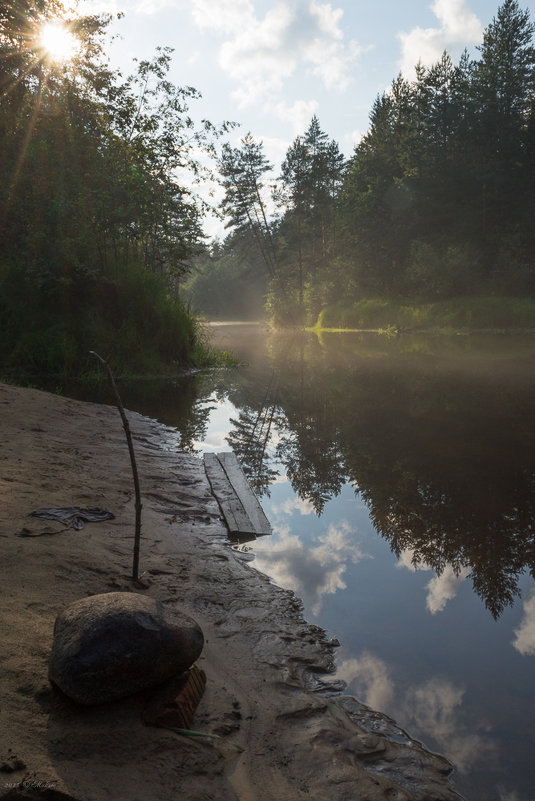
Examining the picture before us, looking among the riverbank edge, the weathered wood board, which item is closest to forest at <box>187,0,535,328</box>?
the riverbank edge

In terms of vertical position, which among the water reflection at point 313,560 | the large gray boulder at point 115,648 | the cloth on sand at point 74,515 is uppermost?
the large gray boulder at point 115,648

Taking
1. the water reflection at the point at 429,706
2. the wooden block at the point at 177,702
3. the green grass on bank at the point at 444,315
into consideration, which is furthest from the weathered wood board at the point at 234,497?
the green grass on bank at the point at 444,315

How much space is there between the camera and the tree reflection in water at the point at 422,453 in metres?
5.34

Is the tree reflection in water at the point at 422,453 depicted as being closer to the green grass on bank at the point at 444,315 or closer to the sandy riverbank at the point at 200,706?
the sandy riverbank at the point at 200,706

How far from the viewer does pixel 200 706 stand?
2.89 meters

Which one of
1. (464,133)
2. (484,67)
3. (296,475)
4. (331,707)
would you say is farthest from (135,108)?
(484,67)

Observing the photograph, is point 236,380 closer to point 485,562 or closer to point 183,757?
point 485,562

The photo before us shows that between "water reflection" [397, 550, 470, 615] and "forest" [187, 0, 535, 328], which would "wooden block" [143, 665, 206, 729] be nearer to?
"water reflection" [397, 550, 470, 615]

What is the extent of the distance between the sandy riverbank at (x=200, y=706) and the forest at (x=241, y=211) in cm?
1072

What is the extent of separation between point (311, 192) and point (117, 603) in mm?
52609

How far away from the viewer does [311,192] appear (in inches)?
2018

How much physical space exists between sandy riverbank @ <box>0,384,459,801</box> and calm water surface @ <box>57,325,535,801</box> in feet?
0.93

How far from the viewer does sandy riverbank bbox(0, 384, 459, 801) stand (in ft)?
7.64

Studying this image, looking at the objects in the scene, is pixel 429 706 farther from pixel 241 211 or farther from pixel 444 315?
pixel 241 211
